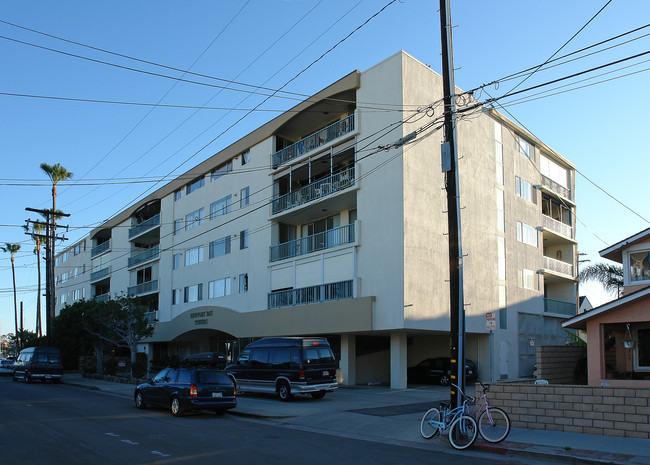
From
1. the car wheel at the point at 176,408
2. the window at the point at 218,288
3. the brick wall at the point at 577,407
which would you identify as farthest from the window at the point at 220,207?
the brick wall at the point at 577,407

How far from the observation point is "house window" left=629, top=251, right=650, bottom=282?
20.4 meters

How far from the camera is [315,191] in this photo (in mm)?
31391

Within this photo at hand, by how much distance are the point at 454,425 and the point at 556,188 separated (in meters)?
33.7

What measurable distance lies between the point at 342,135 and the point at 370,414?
1618cm

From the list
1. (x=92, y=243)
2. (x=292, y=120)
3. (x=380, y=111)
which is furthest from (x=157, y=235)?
(x=380, y=111)

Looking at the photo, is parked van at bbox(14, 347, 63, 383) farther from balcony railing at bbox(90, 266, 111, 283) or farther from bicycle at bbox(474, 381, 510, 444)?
bicycle at bbox(474, 381, 510, 444)

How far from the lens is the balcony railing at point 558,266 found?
129ft

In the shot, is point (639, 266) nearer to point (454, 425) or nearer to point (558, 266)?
point (454, 425)

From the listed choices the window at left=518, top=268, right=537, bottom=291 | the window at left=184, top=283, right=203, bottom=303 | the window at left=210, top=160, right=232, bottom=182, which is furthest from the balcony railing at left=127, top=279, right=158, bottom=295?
the window at left=518, top=268, right=537, bottom=291

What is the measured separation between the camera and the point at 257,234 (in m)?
36.1

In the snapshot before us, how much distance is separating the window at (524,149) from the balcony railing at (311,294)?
667 inches

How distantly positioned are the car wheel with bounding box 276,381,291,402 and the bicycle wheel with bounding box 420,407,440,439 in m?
9.73

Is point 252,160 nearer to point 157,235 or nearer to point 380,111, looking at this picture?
point 380,111

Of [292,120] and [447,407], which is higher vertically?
[292,120]
